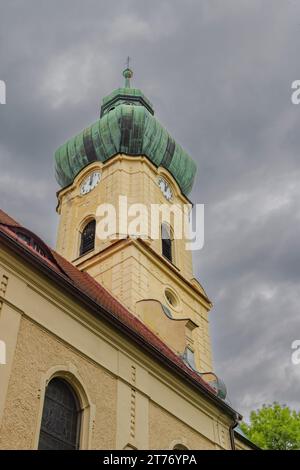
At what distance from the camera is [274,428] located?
25.5 m

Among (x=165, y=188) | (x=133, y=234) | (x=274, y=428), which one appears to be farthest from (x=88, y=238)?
(x=274, y=428)

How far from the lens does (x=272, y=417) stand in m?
26.0

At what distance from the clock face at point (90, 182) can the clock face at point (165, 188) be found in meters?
2.60

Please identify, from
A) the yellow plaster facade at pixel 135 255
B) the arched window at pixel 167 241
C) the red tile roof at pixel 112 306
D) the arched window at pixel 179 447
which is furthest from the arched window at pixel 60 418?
the arched window at pixel 167 241

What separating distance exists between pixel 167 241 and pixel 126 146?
4.81m

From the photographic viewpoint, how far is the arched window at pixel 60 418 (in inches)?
399

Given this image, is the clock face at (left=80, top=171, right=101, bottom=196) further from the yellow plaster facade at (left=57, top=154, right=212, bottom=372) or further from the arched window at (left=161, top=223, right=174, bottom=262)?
the arched window at (left=161, top=223, right=174, bottom=262)

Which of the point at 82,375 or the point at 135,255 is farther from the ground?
the point at 135,255

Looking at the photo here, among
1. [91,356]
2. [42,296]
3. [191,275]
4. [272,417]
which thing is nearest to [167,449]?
[91,356]

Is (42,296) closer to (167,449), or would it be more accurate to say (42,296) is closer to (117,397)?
(117,397)

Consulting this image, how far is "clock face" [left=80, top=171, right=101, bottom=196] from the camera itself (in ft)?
84.1

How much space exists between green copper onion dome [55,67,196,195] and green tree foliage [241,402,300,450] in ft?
34.0

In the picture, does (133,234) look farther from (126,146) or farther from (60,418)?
(60,418)

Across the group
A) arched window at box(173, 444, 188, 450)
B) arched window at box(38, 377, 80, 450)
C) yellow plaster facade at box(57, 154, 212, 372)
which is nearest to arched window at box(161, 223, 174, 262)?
yellow plaster facade at box(57, 154, 212, 372)
